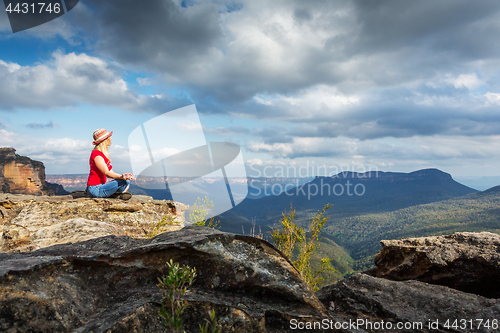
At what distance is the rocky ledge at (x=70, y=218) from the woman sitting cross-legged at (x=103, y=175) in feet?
0.93

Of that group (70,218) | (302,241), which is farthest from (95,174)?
(302,241)

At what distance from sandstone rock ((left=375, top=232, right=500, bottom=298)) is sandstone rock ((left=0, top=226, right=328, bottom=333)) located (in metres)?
3.42

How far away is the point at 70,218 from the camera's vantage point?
7414 mm

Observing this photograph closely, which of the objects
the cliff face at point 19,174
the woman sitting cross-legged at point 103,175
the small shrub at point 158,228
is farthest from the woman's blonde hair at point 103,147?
the cliff face at point 19,174

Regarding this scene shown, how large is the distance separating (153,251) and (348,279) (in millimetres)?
3499

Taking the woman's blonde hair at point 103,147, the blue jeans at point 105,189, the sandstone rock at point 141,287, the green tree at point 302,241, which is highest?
the woman's blonde hair at point 103,147

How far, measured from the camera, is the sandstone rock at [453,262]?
4.96m

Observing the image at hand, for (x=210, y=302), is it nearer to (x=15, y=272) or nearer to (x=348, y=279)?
(x=15, y=272)

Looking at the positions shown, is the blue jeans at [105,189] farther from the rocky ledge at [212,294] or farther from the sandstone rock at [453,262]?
the sandstone rock at [453,262]

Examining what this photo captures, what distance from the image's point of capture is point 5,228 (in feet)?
20.8

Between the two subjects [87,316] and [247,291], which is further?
[247,291]

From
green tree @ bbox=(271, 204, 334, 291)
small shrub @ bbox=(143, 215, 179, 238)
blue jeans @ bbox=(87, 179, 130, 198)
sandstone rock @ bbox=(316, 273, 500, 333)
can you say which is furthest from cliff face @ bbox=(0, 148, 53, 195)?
sandstone rock @ bbox=(316, 273, 500, 333)

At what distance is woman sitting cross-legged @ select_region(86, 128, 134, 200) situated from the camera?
7.71 metres

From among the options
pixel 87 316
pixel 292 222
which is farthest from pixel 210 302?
pixel 292 222
